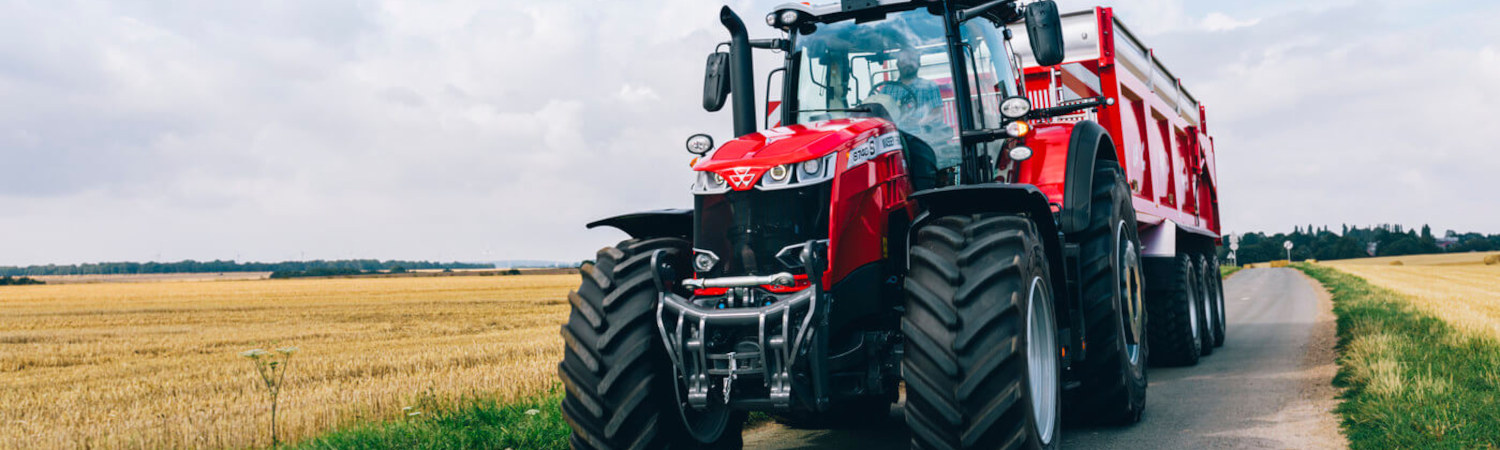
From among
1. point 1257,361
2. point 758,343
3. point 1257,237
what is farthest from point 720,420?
point 1257,237

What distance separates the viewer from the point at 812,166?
4.67 meters

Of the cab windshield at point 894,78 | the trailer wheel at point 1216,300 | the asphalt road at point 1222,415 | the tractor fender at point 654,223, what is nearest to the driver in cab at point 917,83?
the cab windshield at point 894,78

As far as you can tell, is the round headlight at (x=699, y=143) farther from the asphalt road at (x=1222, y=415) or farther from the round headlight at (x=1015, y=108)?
the asphalt road at (x=1222, y=415)

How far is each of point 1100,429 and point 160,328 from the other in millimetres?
20343

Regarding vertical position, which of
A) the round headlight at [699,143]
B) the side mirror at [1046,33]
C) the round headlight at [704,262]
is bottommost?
the round headlight at [704,262]

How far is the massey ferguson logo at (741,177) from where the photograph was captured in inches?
185

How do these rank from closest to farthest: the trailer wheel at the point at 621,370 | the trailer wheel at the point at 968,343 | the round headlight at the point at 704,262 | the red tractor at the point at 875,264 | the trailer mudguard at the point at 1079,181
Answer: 1. the trailer wheel at the point at 968,343
2. the red tractor at the point at 875,264
3. the trailer wheel at the point at 621,370
4. the round headlight at the point at 704,262
5. the trailer mudguard at the point at 1079,181

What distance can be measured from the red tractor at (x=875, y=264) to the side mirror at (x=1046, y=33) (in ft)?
0.04

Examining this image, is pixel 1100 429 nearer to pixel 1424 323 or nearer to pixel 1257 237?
pixel 1424 323

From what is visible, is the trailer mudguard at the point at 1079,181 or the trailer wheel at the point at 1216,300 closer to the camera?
the trailer mudguard at the point at 1079,181

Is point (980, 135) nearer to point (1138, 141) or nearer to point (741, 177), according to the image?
point (741, 177)

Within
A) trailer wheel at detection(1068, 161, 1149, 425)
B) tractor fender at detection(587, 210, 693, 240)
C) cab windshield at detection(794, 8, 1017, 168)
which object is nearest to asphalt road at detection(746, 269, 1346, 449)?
trailer wheel at detection(1068, 161, 1149, 425)

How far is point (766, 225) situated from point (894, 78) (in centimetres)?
145

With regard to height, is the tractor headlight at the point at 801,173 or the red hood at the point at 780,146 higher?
the red hood at the point at 780,146
